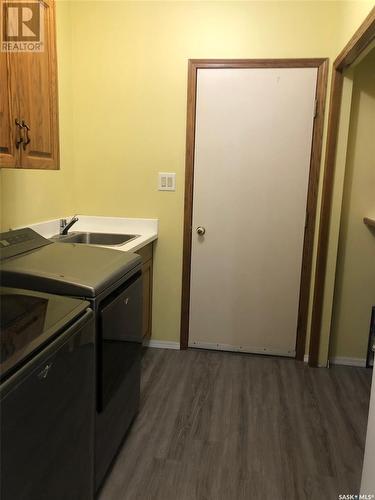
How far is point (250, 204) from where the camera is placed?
280cm

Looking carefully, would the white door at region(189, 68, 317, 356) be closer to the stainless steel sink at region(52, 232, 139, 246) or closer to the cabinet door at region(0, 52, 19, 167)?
the stainless steel sink at region(52, 232, 139, 246)

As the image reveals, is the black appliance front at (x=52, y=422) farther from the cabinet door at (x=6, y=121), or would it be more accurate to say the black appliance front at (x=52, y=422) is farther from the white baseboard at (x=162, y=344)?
the white baseboard at (x=162, y=344)

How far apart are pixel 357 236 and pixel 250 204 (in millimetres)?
775

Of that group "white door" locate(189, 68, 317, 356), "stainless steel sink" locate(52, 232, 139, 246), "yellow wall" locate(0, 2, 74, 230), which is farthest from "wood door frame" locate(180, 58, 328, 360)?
"yellow wall" locate(0, 2, 74, 230)

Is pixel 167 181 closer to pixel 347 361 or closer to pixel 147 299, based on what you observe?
pixel 147 299

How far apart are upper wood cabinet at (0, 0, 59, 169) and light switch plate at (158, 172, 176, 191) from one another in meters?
1.00

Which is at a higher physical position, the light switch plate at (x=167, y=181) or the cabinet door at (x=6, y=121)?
the cabinet door at (x=6, y=121)

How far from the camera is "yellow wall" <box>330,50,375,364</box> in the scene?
2605mm

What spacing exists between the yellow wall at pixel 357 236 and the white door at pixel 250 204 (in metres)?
0.29

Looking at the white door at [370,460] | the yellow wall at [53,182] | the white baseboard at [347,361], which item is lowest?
the white baseboard at [347,361]

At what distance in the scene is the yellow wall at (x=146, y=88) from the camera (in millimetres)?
2586

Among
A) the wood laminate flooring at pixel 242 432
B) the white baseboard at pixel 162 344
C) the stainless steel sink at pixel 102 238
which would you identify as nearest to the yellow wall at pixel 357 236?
the wood laminate flooring at pixel 242 432
